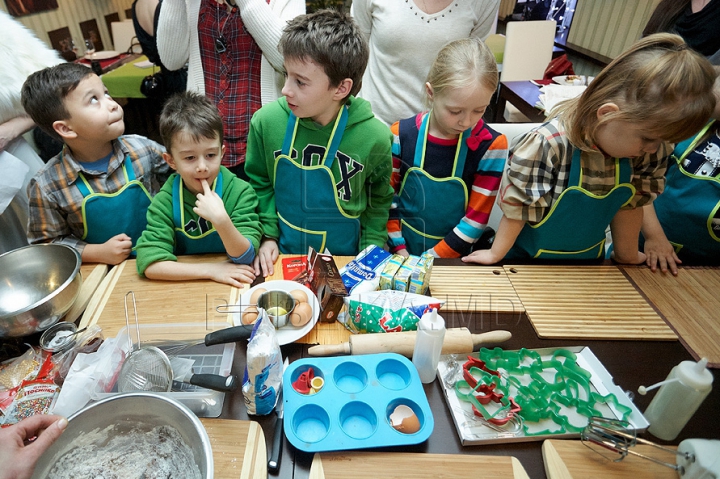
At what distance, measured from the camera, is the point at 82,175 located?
1.15 m

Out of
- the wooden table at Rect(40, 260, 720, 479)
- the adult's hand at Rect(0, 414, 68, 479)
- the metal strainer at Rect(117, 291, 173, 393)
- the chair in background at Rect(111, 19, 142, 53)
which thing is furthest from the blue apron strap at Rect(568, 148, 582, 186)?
the chair in background at Rect(111, 19, 142, 53)

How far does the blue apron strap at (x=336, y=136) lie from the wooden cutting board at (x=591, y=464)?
33.8 inches

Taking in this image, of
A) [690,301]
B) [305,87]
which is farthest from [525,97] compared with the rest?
[305,87]

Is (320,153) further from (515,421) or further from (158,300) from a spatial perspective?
(515,421)

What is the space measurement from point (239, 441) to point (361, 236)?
2.43 ft

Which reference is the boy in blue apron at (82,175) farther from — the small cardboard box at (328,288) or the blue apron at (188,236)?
the small cardboard box at (328,288)

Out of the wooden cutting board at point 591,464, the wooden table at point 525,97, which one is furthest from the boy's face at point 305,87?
the wooden table at point 525,97

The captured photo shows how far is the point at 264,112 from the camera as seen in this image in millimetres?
1191

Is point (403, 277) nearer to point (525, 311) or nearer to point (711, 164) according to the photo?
point (525, 311)

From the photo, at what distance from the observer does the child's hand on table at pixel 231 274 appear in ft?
3.48

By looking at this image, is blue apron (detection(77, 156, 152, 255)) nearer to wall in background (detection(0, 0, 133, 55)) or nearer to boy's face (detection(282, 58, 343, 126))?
boy's face (detection(282, 58, 343, 126))

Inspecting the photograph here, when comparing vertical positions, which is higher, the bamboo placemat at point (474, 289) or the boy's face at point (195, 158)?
the boy's face at point (195, 158)

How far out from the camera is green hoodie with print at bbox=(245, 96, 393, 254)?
3.83 feet

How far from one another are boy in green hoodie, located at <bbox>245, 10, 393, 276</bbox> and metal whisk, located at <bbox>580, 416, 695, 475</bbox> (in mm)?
761
